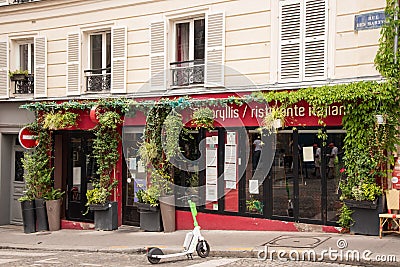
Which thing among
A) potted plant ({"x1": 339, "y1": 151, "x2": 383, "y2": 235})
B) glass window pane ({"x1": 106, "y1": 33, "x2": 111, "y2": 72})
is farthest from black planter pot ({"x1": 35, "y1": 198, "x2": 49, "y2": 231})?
potted plant ({"x1": 339, "y1": 151, "x2": 383, "y2": 235})

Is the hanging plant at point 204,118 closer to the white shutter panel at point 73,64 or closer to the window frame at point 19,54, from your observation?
the white shutter panel at point 73,64

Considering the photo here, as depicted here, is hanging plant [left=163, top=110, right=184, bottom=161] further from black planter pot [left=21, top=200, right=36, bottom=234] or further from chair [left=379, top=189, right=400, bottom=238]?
chair [left=379, top=189, right=400, bottom=238]

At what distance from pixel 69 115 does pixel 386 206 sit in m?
8.03

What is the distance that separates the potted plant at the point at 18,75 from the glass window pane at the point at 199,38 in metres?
5.49

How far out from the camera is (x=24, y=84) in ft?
52.9

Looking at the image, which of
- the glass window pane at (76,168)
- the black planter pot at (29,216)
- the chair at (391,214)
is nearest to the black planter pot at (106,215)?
the glass window pane at (76,168)

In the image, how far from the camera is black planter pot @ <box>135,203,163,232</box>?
43.4 ft

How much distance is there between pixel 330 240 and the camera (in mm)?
10445

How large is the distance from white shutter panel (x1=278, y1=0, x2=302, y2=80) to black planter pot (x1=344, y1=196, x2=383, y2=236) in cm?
286

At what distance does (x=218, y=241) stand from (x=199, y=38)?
484 centimetres

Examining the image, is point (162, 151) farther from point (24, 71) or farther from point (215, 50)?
point (24, 71)

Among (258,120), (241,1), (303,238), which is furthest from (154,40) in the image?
(303,238)

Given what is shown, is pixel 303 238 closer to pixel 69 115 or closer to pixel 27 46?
pixel 69 115

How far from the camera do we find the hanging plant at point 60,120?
14.5 metres
